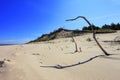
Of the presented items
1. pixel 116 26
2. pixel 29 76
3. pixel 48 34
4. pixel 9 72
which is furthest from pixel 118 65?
pixel 116 26

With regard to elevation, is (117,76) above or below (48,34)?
below

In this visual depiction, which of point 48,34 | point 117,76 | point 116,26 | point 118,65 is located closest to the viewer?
point 117,76

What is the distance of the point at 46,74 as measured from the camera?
245 inches

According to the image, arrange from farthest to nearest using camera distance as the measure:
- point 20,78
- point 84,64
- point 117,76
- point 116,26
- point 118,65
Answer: point 116,26 < point 84,64 < point 118,65 < point 20,78 < point 117,76

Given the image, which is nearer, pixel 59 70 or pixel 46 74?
pixel 46 74

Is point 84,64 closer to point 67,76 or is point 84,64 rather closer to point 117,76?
point 67,76

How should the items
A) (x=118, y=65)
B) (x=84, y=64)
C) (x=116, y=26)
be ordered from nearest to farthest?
(x=118, y=65) < (x=84, y=64) < (x=116, y=26)

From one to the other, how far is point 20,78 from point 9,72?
36.4 inches

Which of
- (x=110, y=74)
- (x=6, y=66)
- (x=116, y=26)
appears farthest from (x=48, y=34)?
(x=110, y=74)

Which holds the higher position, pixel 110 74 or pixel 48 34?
pixel 48 34

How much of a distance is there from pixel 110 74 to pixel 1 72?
10.8 feet

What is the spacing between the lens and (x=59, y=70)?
6.69 m

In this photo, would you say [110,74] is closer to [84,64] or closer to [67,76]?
[67,76]

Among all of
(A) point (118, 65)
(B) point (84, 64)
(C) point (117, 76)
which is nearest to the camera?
(C) point (117, 76)
